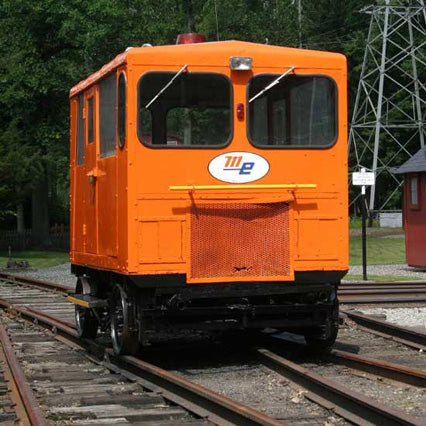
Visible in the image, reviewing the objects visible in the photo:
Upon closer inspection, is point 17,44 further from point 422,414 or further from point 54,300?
point 422,414

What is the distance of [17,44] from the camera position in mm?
44438

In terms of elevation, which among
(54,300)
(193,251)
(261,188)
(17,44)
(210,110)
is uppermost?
(17,44)

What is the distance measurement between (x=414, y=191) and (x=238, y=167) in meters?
17.8

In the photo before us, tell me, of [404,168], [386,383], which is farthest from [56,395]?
[404,168]

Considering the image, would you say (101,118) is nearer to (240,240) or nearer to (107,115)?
(107,115)

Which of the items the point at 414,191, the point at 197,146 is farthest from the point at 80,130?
the point at 414,191

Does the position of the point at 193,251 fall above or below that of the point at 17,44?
below

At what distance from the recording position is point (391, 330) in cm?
1198

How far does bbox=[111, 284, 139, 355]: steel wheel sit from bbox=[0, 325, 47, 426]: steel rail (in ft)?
3.28

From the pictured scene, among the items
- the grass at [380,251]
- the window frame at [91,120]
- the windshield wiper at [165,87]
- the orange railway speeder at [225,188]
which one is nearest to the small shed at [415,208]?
the grass at [380,251]

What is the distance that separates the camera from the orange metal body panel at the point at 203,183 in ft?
31.3

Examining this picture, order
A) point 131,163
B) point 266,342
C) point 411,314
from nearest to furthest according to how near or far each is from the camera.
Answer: point 131,163, point 266,342, point 411,314

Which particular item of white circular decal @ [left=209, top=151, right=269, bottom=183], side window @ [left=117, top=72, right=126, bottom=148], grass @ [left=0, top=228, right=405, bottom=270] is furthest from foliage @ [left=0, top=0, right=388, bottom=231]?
white circular decal @ [left=209, top=151, right=269, bottom=183]

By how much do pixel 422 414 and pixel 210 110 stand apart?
12.9 ft
